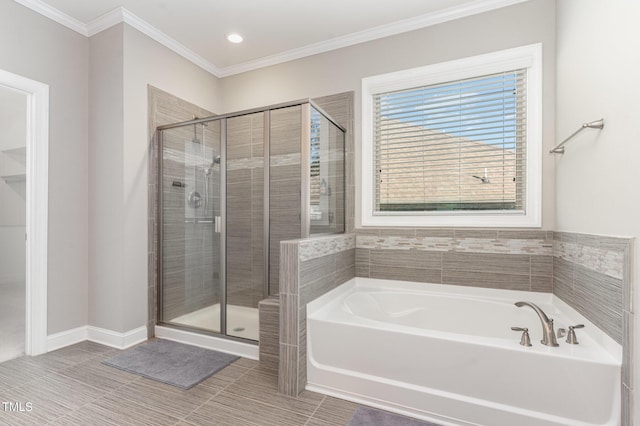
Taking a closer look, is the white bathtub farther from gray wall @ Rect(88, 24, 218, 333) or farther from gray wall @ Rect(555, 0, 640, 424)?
gray wall @ Rect(88, 24, 218, 333)

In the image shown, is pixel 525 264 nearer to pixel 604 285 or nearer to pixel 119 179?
pixel 604 285

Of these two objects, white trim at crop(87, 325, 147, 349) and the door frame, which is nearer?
the door frame

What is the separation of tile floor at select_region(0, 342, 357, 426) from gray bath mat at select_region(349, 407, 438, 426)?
0.05 m

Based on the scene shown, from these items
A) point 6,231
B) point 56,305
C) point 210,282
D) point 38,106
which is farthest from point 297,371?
point 6,231

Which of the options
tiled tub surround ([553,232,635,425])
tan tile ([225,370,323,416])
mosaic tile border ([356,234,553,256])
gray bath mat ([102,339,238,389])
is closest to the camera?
tiled tub surround ([553,232,635,425])

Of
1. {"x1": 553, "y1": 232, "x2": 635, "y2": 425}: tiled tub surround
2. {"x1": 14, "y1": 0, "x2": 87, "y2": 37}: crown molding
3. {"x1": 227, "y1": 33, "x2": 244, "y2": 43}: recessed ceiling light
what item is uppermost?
{"x1": 227, "y1": 33, "x2": 244, "y2": 43}: recessed ceiling light

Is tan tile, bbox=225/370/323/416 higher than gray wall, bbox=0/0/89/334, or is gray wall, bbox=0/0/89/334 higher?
gray wall, bbox=0/0/89/334

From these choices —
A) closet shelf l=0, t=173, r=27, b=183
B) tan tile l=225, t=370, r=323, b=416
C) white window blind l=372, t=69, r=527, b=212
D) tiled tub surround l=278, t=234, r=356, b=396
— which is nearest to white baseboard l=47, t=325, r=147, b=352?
tan tile l=225, t=370, r=323, b=416

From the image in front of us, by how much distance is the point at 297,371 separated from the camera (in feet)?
5.93

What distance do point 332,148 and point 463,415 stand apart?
78.8 inches

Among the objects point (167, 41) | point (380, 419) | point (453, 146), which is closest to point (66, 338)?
point (380, 419)

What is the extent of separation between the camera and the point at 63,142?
2.49 metres

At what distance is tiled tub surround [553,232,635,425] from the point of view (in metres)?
1.26

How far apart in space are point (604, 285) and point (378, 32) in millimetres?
2449
